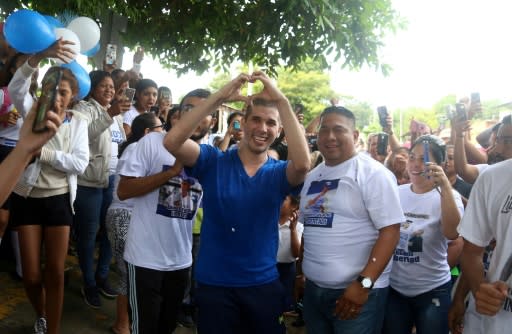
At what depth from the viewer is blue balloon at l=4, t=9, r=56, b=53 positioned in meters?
3.82

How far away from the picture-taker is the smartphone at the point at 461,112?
3.54 metres

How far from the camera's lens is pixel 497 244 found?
1929mm

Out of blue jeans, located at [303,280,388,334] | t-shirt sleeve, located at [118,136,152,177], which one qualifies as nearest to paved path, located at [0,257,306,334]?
t-shirt sleeve, located at [118,136,152,177]

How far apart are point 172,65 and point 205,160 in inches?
284

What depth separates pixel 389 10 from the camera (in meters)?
6.89

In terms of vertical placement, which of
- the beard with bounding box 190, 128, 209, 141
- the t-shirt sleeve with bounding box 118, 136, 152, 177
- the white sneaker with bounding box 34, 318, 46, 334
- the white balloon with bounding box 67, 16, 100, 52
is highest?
the white balloon with bounding box 67, 16, 100, 52

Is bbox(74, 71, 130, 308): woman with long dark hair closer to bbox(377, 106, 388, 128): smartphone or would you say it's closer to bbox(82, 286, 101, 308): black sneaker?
→ bbox(82, 286, 101, 308): black sneaker

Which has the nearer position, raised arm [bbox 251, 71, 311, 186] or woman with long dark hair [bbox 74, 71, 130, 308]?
raised arm [bbox 251, 71, 311, 186]

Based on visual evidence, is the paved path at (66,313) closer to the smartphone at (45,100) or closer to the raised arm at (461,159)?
the smartphone at (45,100)

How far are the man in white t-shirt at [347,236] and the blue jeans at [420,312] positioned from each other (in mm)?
383

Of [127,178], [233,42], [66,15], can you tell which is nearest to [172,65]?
[233,42]

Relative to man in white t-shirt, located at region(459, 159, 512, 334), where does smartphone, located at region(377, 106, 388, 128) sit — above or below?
above

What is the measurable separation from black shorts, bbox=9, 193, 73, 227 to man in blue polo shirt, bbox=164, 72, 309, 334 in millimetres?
1240

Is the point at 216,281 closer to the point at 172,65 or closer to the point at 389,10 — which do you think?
the point at 389,10
